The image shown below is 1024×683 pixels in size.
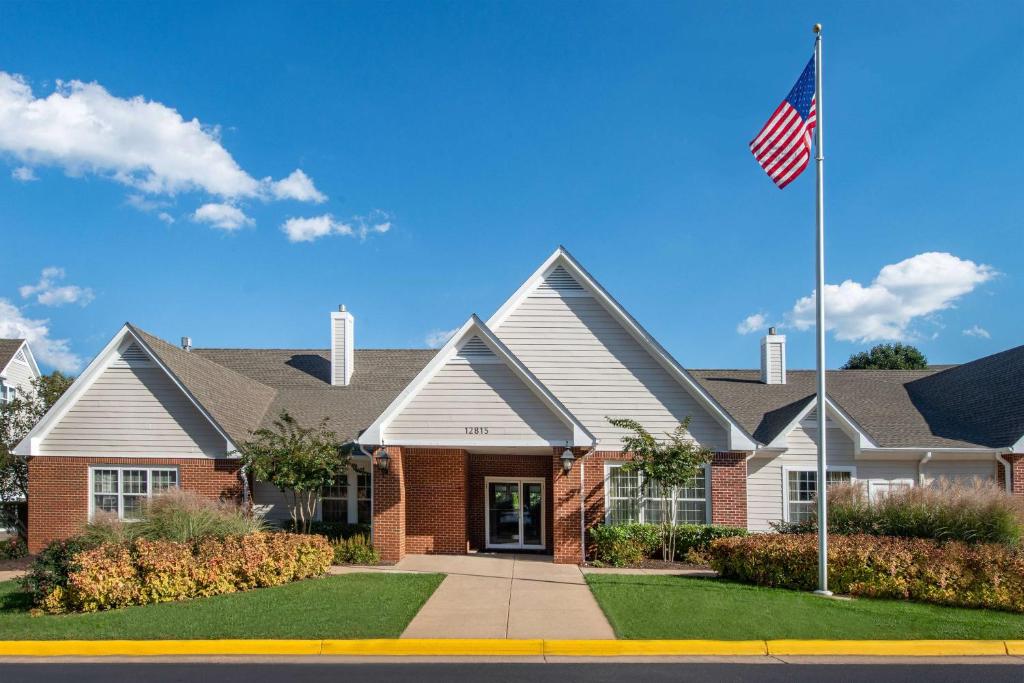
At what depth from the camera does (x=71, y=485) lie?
1802cm

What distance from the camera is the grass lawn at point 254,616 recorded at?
10008 millimetres

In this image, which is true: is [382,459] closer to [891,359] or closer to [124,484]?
[124,484]

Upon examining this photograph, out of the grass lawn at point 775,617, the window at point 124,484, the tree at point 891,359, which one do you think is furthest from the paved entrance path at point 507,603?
the tree at point 891,359

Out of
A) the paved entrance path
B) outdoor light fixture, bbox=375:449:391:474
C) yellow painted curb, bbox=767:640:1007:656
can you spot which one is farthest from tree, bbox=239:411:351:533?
yellow painted curb, bbox=767:640:1007:656

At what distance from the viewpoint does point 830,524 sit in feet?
49.1

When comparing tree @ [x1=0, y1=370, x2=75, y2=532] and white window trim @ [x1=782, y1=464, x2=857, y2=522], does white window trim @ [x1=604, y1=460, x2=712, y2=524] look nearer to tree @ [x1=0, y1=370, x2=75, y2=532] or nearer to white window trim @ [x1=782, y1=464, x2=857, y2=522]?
white window trim @ [x1=782, y1=464, x2=857, y2=522]

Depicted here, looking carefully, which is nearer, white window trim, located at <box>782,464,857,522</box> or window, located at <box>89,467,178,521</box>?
window, located at <box>89,467,178,521</box>

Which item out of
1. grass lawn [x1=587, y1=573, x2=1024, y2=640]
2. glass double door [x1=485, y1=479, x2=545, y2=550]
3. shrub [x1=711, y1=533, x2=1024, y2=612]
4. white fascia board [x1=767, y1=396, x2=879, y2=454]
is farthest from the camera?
glass double door [x1=485, y1=479, x2=545, y2=550]

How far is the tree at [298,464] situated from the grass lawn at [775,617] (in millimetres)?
7143

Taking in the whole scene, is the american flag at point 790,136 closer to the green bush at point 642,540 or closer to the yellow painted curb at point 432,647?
the green bush at point 642,540

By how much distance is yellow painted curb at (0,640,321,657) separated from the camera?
9.50 m

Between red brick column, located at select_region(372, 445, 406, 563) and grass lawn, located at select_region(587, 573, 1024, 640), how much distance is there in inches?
Answer: 206

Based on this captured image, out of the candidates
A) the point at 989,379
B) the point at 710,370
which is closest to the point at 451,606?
the point at 710,370

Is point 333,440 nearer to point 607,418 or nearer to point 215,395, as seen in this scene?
point 215,395
